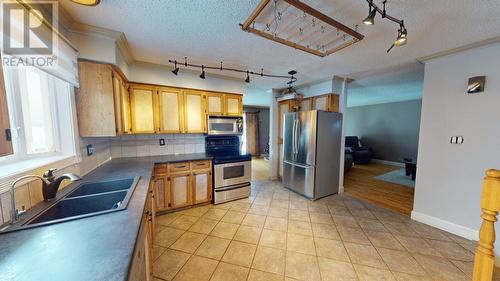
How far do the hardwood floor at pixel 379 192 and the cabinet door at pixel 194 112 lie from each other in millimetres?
3389

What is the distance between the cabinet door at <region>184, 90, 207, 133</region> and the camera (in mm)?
3098

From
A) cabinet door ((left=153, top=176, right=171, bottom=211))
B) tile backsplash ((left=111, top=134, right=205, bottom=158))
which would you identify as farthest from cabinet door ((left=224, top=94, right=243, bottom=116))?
cabinet door ((left=153, top=176, right=171, bottom=211))

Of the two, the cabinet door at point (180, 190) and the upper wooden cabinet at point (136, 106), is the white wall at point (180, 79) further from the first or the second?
the cabinet door at point (180, 190)

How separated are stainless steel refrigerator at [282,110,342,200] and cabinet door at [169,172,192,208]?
2.10 m

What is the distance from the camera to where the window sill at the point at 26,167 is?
3.19ft

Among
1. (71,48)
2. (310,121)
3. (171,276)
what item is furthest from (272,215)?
(71,48)

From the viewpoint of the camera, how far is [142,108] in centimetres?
278

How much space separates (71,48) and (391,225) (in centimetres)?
430

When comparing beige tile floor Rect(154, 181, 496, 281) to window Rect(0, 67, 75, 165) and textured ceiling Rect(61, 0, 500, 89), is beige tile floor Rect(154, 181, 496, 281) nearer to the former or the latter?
window Rect(0, 67, 75, 165)

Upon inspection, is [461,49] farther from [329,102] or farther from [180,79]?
[180,79]

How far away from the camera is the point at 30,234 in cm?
86

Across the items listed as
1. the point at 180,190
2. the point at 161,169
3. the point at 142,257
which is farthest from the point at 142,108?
the point at 142,257

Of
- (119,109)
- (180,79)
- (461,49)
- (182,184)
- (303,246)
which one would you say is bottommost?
(303,246)

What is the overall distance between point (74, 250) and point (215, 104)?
2819 millimetres
